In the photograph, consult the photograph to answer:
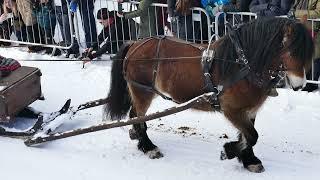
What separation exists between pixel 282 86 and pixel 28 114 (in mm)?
3342

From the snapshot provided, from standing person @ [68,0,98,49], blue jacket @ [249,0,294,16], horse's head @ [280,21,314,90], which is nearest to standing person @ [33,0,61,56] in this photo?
standing person @ [68,0,98,49]

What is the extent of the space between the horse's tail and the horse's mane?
1.30 meters

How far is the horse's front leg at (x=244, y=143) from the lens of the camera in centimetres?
514

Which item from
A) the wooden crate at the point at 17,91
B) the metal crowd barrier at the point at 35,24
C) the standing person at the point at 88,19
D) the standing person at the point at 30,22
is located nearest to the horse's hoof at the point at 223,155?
the wooden crate at the point at 17,91

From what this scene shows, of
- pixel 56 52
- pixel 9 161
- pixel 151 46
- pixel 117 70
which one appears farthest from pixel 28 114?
pixel 56 52

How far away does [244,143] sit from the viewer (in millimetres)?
5250

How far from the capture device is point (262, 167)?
5266mm

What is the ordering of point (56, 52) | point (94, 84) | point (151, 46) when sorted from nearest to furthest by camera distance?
1. point (151, 46)
2. point (94, 84)
3. point (56, 52)

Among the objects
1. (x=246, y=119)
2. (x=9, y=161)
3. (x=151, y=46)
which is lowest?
(x=9, y=161)

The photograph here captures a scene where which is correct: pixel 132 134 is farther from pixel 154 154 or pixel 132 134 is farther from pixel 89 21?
pixel 89 21

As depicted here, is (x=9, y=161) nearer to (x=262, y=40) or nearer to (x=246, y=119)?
Result: (x=246, y=119)

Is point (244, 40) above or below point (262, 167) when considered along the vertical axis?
above

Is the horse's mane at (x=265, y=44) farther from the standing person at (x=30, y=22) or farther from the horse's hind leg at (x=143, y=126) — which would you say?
the standing person at (x=30, y=22)

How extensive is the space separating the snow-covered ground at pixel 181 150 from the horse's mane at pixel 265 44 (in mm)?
1051
